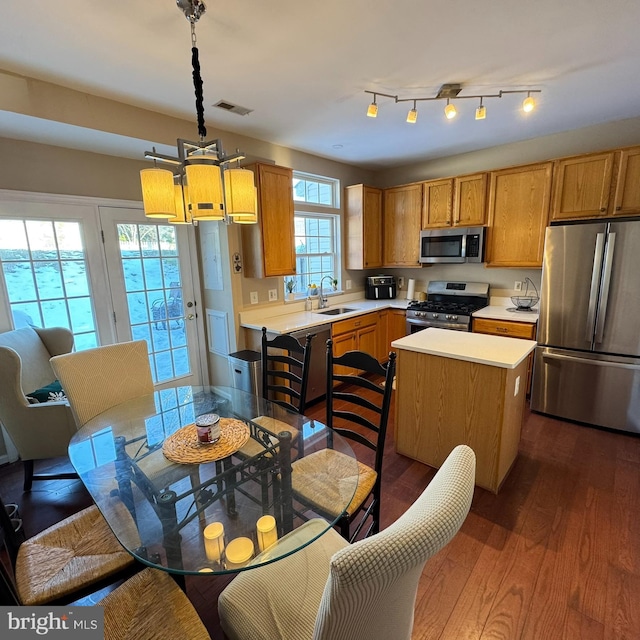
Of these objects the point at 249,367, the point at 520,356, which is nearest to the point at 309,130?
the point at 249,367

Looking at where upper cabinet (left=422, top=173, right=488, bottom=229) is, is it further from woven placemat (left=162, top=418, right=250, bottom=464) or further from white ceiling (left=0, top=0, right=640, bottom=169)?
woven placemat (left=162, top=418, right=250, bottom=464)

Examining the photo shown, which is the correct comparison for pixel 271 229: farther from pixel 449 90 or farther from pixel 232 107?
pixel 449 90

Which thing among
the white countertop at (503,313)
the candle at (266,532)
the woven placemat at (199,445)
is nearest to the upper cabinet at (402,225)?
the white countertop at (503,313)

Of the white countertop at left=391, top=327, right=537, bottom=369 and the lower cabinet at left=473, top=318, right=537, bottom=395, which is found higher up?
the white countertop at left=391, top=327, right=537, bottom=369

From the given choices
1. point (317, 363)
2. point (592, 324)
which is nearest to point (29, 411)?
point (317, 363)

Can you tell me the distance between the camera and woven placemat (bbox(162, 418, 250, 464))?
1486 millimetres

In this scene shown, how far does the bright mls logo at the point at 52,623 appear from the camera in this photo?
950mm

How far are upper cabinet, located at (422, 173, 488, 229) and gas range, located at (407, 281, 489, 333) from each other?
0.78m

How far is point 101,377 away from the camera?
2.14 meters

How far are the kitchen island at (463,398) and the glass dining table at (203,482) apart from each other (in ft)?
3.11

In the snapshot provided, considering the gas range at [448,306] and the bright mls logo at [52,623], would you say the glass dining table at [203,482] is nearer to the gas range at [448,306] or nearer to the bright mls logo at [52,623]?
the bright mls logo at [52,623]

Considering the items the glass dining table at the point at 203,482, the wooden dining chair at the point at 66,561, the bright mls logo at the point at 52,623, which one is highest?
the glass dining table at the point at 203,482

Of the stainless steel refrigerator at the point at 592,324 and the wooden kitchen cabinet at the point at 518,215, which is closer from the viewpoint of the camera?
the stainless steel refrigerator at the point at 592,324

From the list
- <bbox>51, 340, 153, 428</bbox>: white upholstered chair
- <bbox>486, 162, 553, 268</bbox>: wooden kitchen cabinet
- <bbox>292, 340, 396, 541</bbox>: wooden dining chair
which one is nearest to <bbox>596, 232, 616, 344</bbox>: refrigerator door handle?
<bbox>486, 162, 553, 268</bbox>: wooden kitchen cabinet
